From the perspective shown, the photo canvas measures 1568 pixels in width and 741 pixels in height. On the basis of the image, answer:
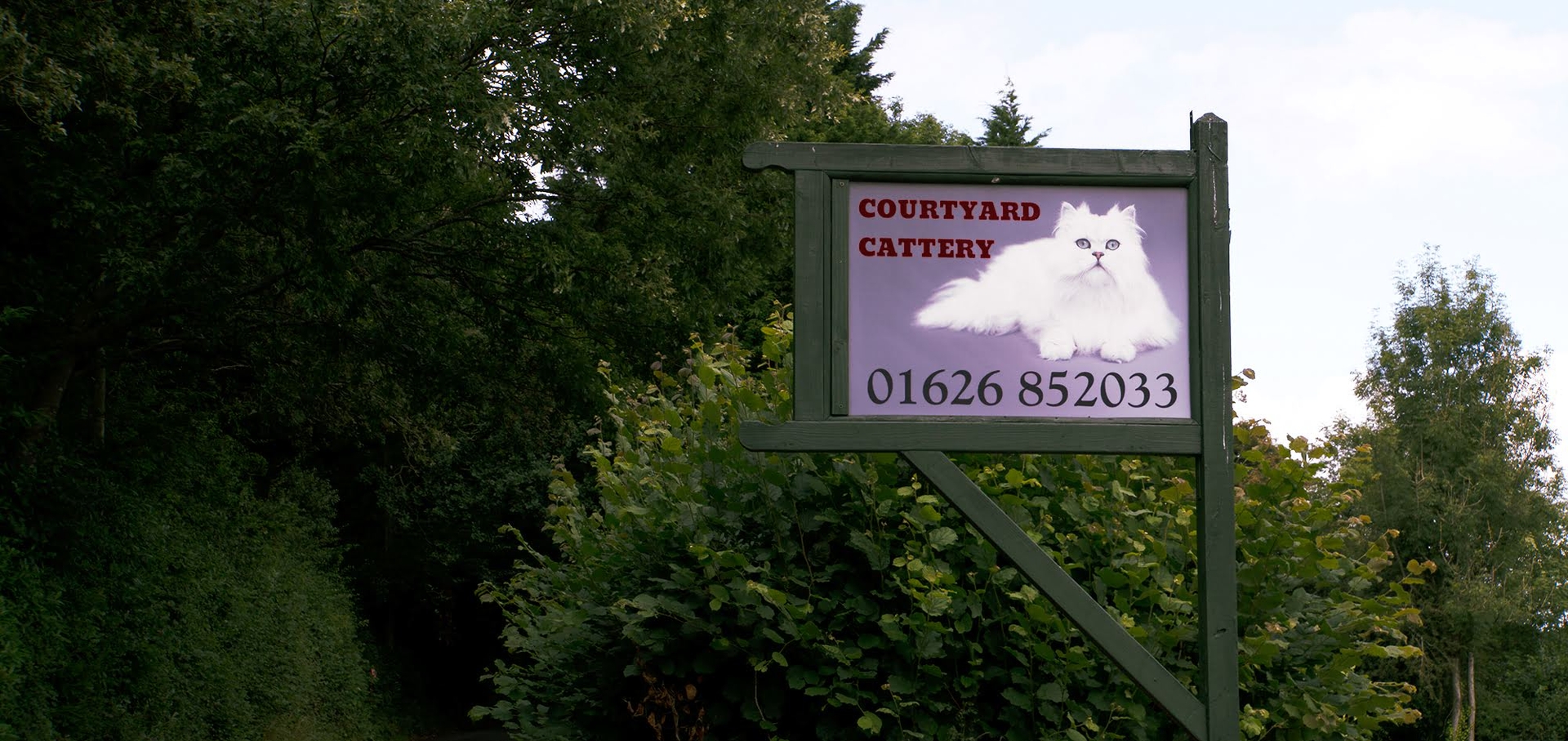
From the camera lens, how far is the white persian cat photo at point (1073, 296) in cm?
434

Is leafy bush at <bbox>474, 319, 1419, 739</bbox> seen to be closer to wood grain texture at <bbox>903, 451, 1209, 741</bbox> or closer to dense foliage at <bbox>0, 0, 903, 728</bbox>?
wood grain texture at <bbox>903, 451, 1209, 741</bbox>

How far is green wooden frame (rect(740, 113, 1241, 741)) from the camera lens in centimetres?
422

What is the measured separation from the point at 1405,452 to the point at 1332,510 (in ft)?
138

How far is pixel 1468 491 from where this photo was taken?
140 ft

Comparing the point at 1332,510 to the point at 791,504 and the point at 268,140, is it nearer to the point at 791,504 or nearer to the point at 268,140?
the point at 791,504

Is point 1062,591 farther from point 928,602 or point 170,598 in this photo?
point 170,598

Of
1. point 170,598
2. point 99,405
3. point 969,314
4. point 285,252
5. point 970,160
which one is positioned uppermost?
point 285,252

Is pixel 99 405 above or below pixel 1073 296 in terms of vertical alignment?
above

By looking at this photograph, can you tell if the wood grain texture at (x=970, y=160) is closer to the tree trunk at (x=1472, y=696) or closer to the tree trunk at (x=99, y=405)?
the tree trunk at (x=99, y=405)

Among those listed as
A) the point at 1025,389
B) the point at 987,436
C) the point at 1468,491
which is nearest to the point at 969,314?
the point at 1025,389

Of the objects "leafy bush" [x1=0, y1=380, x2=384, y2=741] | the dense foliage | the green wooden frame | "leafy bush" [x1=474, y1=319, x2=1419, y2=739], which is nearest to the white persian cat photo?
the green wooden frame

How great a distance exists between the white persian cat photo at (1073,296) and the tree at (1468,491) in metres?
40.2

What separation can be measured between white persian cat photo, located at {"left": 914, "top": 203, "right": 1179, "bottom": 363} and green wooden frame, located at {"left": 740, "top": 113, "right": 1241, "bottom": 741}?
13cm

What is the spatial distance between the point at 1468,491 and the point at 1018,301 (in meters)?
43.8
